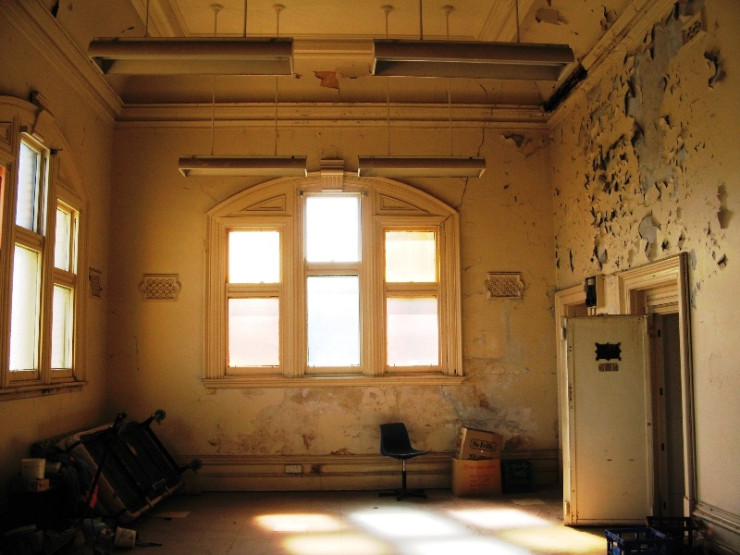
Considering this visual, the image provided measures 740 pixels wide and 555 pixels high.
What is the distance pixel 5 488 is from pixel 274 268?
3.54 m

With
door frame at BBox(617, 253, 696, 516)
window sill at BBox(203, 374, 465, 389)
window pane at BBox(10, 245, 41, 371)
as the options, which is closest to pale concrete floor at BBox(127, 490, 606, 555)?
door frame at BBox(617, 253, 696, 516)

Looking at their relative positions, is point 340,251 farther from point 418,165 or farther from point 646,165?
point 646,165

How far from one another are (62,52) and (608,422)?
5747 mm

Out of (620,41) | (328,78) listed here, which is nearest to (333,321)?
(328,78)

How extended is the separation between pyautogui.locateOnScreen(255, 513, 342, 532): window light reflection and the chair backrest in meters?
1.20

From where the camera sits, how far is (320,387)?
24.9 feet

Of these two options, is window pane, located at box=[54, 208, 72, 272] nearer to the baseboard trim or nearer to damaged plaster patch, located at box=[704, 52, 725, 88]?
the baseboard trim

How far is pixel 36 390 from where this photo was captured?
18.6ft

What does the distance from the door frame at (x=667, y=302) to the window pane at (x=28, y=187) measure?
15.2 feet

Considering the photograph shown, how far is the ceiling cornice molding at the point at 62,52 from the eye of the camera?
212 inches

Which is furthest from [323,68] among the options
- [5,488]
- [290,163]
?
[5,488]

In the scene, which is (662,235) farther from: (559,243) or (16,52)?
(16,52)

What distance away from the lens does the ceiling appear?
629 cm

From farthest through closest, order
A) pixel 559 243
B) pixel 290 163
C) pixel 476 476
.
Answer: pixel 559 243, pixel 476 476, pixel 290 163
